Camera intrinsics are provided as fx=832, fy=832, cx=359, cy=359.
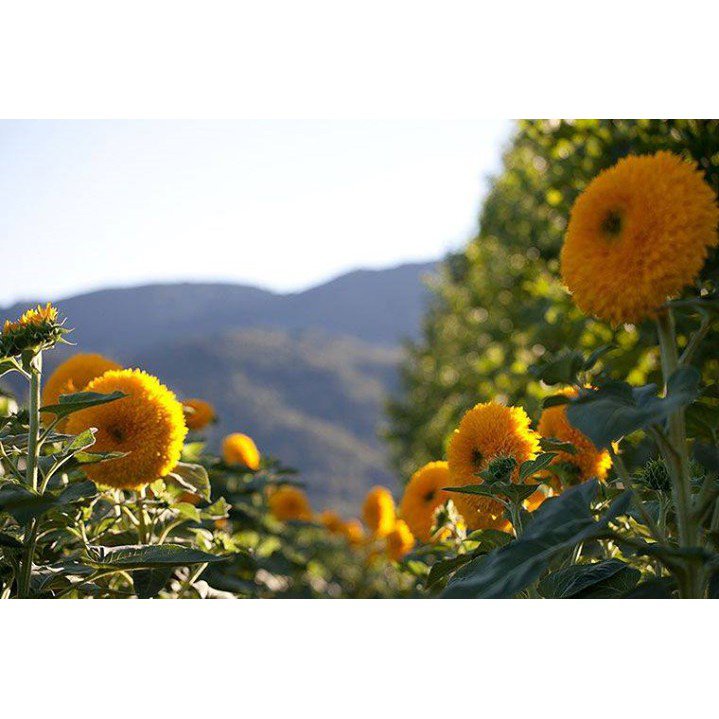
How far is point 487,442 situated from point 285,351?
9.40 metres

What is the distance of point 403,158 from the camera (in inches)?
70.0

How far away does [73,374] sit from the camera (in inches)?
51.5

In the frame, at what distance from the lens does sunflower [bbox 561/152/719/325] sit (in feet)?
2.40

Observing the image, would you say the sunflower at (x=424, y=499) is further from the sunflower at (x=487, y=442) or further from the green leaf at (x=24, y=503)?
the green leaf at (x=24, y=503)

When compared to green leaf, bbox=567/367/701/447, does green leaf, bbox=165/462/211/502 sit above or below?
below

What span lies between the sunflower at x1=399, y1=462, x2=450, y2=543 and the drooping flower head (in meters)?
0.77

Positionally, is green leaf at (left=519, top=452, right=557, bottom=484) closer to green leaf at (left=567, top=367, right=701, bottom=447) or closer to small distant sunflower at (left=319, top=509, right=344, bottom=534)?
green leaf at (left=567, top=367, right=701, bottom=447)

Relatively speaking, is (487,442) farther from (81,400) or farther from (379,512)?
(379,512)

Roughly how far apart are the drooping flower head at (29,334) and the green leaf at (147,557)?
26cm

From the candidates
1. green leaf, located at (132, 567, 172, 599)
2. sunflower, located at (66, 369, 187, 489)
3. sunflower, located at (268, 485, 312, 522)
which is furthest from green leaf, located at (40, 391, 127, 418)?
sunflower, located at (268, 485, 312, 522)

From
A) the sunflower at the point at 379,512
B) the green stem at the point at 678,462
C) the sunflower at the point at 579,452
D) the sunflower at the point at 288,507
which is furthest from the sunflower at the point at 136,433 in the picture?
the sunflower at the point at 288,507

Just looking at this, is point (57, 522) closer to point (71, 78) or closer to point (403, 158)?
point (71, 78)
